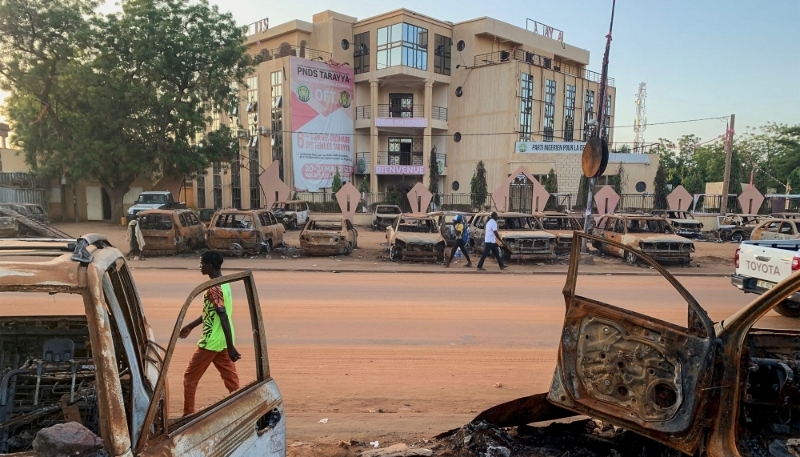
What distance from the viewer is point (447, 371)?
5852mm

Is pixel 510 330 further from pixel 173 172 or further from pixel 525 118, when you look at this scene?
pixel 525 118

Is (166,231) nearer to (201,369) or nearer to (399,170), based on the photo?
(201,369)

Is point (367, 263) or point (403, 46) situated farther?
point (403, 46)

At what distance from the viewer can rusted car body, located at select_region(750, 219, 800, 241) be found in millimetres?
15609

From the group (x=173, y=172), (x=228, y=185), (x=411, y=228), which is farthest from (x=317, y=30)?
(x=411, y=228)

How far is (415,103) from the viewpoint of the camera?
41.1 meters

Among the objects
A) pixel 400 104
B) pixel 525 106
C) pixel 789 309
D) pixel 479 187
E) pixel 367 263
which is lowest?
pixel 367 263

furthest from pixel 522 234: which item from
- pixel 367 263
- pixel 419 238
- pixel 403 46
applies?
pixel 403 46

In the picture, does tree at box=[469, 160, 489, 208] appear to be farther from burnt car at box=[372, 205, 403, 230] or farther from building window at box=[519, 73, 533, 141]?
burnt car at box=[372, 205, 403, 230]

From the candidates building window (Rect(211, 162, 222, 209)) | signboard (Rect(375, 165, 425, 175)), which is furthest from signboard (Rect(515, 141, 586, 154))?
building window (Rect(211, 162, 222, 209))

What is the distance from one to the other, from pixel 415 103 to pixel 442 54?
479 cm

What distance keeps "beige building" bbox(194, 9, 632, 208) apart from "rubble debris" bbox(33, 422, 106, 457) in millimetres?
36334

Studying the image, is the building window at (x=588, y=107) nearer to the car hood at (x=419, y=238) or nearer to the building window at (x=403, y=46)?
the building window at (x=403, y=46)

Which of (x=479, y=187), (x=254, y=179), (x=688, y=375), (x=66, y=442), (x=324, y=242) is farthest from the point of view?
(x=254, y=179)
